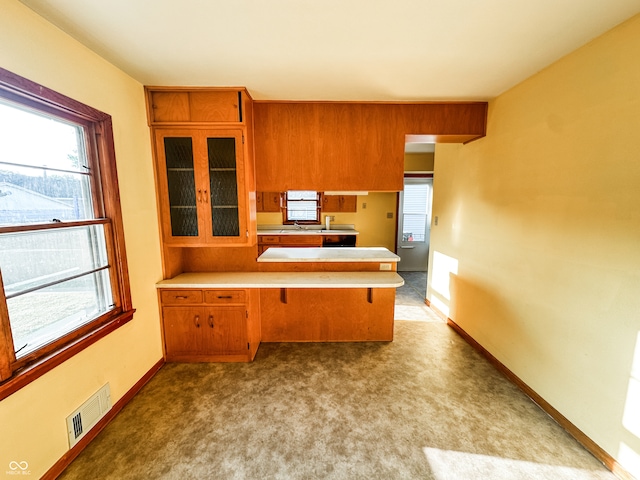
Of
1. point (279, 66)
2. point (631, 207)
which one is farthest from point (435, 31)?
point (631, 207)

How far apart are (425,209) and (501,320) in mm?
3519

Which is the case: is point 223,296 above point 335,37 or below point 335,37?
below

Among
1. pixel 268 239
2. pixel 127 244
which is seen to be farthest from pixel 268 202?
pixel 127 244

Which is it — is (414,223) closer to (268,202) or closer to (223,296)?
(268,202)

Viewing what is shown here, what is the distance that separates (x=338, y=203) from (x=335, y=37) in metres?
4.09

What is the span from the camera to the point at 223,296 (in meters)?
2.44

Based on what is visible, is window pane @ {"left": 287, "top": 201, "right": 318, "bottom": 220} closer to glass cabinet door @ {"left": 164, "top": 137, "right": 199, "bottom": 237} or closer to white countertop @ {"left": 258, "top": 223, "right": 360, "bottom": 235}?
white countertop @ {"left": 258, "top": 223, "right": 360, "bottom": 235}

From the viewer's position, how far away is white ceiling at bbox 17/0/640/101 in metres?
1.32

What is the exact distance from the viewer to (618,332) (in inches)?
58.7

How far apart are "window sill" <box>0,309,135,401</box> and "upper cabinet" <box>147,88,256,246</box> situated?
89 cm

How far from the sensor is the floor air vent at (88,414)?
61.6 inches

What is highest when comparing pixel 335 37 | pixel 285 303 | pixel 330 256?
pixel 335 37

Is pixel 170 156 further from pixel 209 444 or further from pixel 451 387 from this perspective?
pixel 451 387

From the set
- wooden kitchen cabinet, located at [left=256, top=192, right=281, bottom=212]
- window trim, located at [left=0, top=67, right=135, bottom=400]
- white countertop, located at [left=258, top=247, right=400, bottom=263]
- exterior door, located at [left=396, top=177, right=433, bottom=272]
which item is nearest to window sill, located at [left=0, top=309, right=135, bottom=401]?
window trim, located at [left=0, top=67, right=135, bottom=400]
